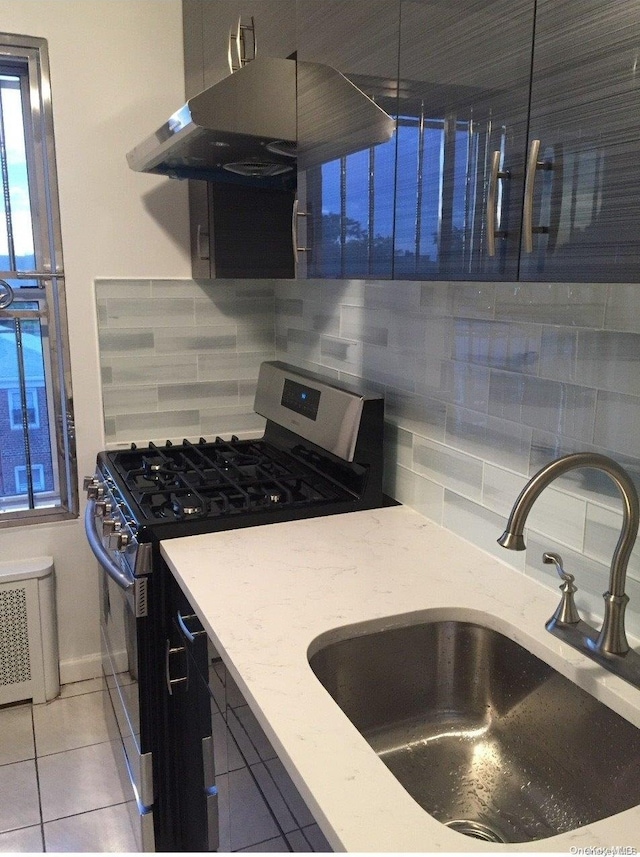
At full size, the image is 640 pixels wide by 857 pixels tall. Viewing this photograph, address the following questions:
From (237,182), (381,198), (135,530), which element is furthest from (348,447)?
(237,182)

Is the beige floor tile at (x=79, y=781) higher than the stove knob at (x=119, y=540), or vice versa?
the stove knob at (x=119, y=540)

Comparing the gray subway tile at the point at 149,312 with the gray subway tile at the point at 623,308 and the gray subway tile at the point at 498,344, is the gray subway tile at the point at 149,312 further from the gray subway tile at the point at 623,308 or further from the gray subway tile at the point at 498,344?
the gray subway tile at the point at 623,308

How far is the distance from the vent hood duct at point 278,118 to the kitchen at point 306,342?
1.39 feet

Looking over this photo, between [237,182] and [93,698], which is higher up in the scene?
[237,182]

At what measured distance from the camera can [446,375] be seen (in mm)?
1688

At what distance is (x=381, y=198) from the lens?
1.33 metres

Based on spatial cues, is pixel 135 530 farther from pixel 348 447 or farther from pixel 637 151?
pixel 637 151

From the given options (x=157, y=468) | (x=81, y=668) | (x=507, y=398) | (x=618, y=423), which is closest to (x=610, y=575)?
(x=618, y=423)

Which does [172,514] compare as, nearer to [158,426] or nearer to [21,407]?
[158,426]

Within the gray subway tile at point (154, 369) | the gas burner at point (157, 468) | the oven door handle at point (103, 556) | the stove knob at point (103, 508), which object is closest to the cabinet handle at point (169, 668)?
the oven door handle at point (103, 556)

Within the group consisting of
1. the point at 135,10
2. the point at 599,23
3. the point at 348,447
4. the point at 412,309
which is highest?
the point at 135,10

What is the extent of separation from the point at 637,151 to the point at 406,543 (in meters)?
1.04

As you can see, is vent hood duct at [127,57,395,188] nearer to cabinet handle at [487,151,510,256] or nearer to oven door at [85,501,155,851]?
cabinet handle at [487,151,510,256]

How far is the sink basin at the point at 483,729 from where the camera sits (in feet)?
3.59
